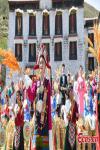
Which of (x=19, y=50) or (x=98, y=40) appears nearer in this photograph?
(x=98, y=40)

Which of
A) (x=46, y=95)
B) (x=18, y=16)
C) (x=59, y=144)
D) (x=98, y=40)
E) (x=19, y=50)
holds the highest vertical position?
(x=18, y=16)

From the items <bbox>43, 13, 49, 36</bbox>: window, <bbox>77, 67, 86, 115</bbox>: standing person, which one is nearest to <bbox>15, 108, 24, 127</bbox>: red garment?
<bbox>77, 67, 86, 115</bbox>: standing person

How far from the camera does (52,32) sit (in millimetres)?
38469

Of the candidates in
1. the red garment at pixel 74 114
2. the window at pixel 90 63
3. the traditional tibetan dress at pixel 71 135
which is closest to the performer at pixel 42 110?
the red garment at pixel 74 114

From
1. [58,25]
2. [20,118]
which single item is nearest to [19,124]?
[20,118]

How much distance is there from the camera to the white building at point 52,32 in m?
38.1

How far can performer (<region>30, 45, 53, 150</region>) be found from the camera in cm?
1048

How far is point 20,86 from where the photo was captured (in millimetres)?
12430

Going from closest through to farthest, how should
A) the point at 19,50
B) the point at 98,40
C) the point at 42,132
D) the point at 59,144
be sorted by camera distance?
the point at 42,132 → the point at 98,40 → the point at 59,144 → the point at 19,50

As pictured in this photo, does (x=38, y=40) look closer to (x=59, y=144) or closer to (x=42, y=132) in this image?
(x=59, y=144)

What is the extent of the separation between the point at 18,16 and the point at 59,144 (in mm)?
26872

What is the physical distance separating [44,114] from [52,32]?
1109 inches

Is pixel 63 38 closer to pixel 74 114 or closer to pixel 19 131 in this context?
pixel 19 131

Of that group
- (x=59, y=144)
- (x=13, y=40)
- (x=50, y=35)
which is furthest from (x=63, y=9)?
(x=59, y=144)
